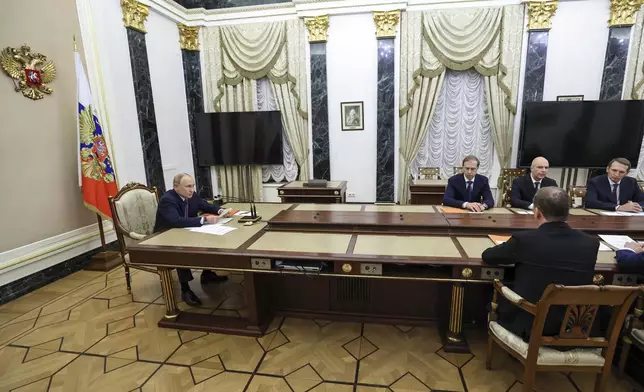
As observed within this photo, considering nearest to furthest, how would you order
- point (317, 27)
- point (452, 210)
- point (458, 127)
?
point (452, 210) → point (317, 27) → point (458, 127)

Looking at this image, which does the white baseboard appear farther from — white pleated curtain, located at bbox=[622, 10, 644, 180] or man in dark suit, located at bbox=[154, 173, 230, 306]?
white pleated curtain, located at bbox=[622, 10, 644, 180]

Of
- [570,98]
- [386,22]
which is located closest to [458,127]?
[570,98]

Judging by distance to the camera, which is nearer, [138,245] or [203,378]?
[203,378]

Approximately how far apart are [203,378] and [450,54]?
17.5 ft

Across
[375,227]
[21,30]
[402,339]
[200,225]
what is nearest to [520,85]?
[375,227]

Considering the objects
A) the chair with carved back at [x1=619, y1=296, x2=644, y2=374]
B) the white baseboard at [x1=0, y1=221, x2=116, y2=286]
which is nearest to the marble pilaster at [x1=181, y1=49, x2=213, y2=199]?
the white baseboard at [x1=0, y1=221, x2=116, y2=286]

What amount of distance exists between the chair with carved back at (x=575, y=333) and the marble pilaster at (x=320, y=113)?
425 cm

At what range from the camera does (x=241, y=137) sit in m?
5.59

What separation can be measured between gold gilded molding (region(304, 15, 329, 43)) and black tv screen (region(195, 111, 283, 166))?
1406 mm

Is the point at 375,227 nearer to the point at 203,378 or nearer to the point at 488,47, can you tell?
the point at 203,378

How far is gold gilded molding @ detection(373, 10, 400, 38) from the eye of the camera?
5023mm

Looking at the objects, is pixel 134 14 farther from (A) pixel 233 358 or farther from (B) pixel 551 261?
(B) pixel 551 261

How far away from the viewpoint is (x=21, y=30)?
3166 millimetres

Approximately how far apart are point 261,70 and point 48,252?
158 inches
